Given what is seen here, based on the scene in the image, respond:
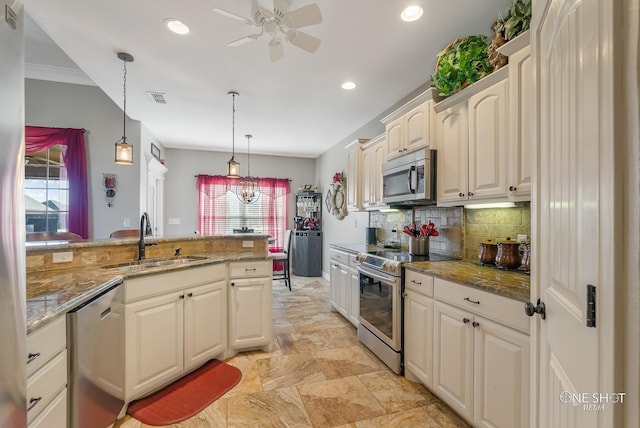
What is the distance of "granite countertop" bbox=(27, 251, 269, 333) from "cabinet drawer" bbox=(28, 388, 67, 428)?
338mm

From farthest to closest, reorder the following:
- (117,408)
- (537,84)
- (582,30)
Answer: (117,408) → (537,84) → (582,30)

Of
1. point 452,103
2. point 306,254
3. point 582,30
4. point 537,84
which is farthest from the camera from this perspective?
point 306,254

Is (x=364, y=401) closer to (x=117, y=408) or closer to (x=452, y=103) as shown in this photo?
(x=117, y=408)

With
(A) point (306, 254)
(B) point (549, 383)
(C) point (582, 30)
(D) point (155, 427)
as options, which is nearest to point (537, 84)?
(C) point (582, 30)

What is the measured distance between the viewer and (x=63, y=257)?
2.03 meters

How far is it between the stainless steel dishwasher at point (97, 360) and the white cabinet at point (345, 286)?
2.10 m

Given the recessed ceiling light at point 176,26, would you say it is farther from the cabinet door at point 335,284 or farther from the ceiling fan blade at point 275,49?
the cabinet door at point 335,284

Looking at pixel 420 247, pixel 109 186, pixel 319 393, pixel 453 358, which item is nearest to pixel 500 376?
pixel 453 358

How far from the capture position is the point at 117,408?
5.55ft

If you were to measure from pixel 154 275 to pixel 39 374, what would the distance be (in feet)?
3.02

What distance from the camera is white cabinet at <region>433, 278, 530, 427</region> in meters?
1.39

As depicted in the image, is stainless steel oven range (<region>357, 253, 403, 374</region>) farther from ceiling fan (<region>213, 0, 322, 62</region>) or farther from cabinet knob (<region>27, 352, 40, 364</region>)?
cabinet knob (<region>27, 352, 40, 364</region>)

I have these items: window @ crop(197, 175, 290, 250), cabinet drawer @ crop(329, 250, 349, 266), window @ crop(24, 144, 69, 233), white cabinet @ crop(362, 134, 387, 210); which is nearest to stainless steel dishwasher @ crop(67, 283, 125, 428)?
cabinet drawer @ crop(329, 250, 349, 266)

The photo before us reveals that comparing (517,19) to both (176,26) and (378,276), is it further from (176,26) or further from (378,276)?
(176,26)
